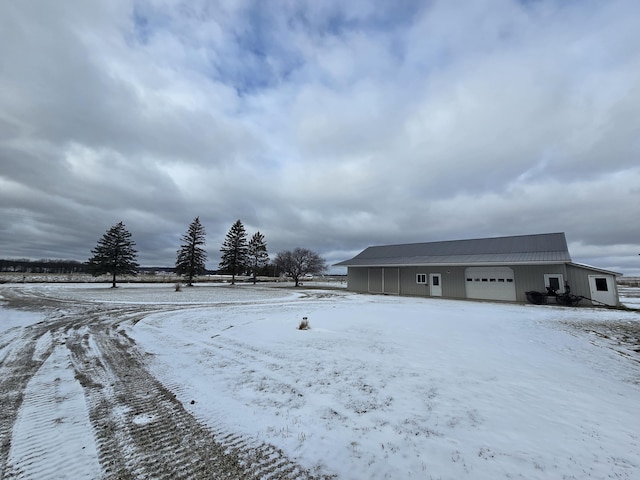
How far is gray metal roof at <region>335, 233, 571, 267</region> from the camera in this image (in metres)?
21.5

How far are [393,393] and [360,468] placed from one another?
74.2 inches

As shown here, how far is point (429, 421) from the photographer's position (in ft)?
11.8

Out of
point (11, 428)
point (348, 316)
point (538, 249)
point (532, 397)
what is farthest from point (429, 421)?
point (538, 249)

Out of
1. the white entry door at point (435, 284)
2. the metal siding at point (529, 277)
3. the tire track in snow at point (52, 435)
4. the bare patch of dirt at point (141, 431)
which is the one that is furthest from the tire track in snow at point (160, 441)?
the white entry door at point (435, 284)

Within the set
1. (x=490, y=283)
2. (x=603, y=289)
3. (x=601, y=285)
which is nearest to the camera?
(x=603, y=289)

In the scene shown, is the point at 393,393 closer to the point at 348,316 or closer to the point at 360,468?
the point at 360,468

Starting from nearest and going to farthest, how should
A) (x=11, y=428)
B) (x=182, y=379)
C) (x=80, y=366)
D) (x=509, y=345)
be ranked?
(x=11, y=428), (x=182, y=379), (x=80, y=366), (x=509, y=345)

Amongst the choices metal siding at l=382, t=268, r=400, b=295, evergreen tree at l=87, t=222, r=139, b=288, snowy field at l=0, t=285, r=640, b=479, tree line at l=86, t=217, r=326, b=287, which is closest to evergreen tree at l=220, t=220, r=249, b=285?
tree line at l=86, t=217, r=326, b=287

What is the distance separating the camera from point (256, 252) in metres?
48.1

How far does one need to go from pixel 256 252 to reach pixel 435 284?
3065 centimetres

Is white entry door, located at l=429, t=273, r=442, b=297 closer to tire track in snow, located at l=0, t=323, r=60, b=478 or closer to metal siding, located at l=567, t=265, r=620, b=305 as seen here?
metal siding, located at l=567, t=265, r=620, b=305

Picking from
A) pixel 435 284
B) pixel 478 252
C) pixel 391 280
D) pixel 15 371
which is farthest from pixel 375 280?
pixel 15 371

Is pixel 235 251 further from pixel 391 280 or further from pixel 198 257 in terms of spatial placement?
pixel 391 280

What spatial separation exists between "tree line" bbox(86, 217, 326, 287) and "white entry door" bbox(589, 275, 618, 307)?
34780 millimetres
